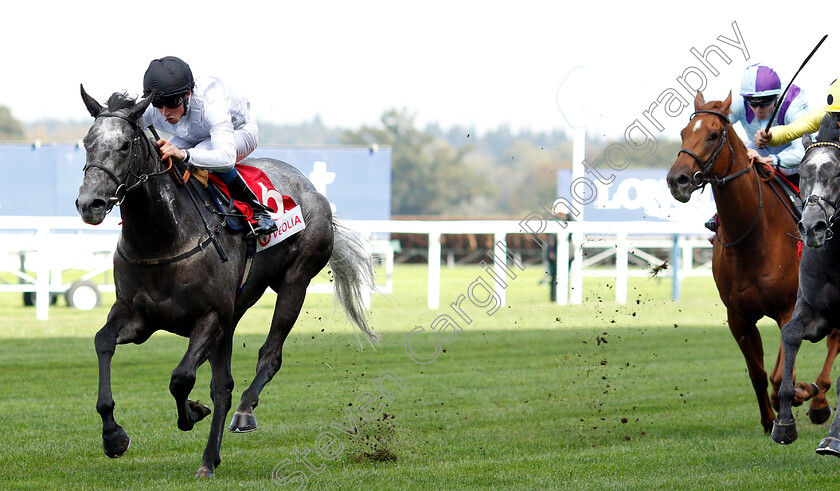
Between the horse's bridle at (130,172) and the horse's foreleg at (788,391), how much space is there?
2.90m

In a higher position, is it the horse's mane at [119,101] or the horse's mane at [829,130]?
the horse's mane at [119,101]

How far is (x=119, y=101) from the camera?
4395mm

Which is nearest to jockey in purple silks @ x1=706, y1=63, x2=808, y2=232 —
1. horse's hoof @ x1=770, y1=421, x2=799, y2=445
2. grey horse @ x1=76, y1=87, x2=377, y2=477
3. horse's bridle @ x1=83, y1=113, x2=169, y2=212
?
horse's hoof @ x1=770, y1=421, x2=799, y2=445

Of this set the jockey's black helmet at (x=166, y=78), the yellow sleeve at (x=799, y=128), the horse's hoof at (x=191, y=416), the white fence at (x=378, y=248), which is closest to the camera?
the jockey's black helmet at (x=166, y=78)

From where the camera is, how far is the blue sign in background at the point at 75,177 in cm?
1694

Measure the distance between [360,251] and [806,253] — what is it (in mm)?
2680

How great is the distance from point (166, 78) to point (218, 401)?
61.7 inches

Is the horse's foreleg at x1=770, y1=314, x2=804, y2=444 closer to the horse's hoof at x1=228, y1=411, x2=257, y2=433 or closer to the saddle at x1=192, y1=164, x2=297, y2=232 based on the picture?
the horse's hoof at x1=228, y1=411, x2=257, y2=433

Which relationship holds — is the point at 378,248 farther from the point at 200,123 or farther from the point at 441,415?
the point at 200,123

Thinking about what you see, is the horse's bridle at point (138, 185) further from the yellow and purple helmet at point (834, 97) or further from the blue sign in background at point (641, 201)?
the blue sign in background at point (641, 201)

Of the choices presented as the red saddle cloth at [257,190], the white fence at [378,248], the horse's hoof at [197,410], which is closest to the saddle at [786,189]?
the red saddle cloth at [257,190]

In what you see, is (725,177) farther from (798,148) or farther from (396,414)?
(396,414)

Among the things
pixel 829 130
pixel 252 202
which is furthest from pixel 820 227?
pixel 252 202

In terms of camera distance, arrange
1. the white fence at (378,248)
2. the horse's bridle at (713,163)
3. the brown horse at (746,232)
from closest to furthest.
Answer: the horse's bridle at (713,163) → the brown horse at (746,232) → the white fence at (378,248)
